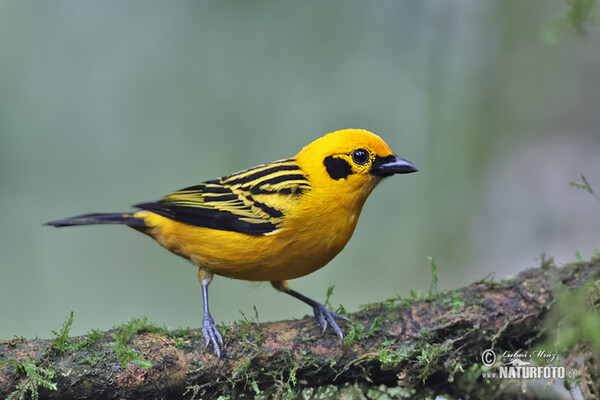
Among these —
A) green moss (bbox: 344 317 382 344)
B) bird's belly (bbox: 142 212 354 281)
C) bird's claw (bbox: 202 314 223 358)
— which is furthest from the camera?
bird's belly (bbox: 142 212 354 281)

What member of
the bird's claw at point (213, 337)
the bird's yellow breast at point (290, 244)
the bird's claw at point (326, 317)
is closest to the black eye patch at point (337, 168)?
the bird's yellow breast at point (290, 244)

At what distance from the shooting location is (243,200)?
471 cm

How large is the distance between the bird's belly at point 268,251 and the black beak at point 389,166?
51 cm

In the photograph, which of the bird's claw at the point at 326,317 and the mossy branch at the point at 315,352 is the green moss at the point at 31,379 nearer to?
the mossy branch at the point at 315,352

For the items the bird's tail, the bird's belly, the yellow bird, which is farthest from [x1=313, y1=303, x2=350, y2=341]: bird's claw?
the bird's tail

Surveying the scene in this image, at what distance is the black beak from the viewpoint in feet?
14.5

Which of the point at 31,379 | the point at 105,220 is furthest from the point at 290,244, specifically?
the point at 31,379

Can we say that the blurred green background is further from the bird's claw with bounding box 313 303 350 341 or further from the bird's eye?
the bird's eye

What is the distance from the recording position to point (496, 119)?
9578 millimetres

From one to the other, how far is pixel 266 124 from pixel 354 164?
486 centimetres

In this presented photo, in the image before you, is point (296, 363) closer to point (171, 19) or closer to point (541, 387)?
point (541, 387)

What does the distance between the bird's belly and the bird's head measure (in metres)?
0.37

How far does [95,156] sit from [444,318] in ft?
21.3

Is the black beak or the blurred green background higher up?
the blurred green background
